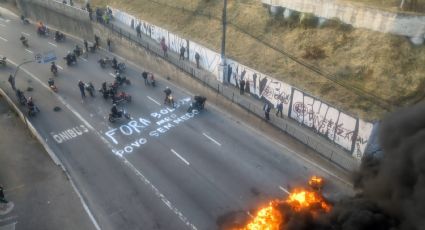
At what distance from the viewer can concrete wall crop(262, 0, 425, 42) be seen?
77.7 feet

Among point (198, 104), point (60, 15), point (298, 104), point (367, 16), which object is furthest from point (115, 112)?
point (60, 15)

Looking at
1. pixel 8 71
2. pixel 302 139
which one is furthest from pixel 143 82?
pixel 302 139

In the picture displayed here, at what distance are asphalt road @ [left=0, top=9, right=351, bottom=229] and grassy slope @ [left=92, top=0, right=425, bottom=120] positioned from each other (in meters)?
5.17

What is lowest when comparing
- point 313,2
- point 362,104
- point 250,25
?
point 362,104

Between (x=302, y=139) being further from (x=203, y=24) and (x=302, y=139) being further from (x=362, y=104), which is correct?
(x=203, y=24)

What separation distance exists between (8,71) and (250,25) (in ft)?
76.4

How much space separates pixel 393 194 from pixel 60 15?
138ft

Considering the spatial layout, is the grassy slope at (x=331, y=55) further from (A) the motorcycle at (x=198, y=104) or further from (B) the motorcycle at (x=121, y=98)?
(B) the motorcycle at (x=121, y=98)

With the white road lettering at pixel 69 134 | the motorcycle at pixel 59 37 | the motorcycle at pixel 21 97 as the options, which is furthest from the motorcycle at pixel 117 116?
the motorcycle at pixel 59 37

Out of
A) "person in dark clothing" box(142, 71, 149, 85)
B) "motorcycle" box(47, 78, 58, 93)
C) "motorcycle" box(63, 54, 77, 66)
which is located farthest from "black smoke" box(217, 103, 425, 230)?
"motorcycle" box(63, 54, 77, 66)

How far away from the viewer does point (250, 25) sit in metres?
31.7

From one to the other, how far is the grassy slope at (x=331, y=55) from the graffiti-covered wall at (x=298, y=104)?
128 centimetres

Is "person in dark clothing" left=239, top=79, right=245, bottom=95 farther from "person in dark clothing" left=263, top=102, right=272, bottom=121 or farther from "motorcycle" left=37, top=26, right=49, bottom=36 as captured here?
"motorcycle" left=37, top=26, right=49, bottom=36

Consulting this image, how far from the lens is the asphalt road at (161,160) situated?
18453mm
